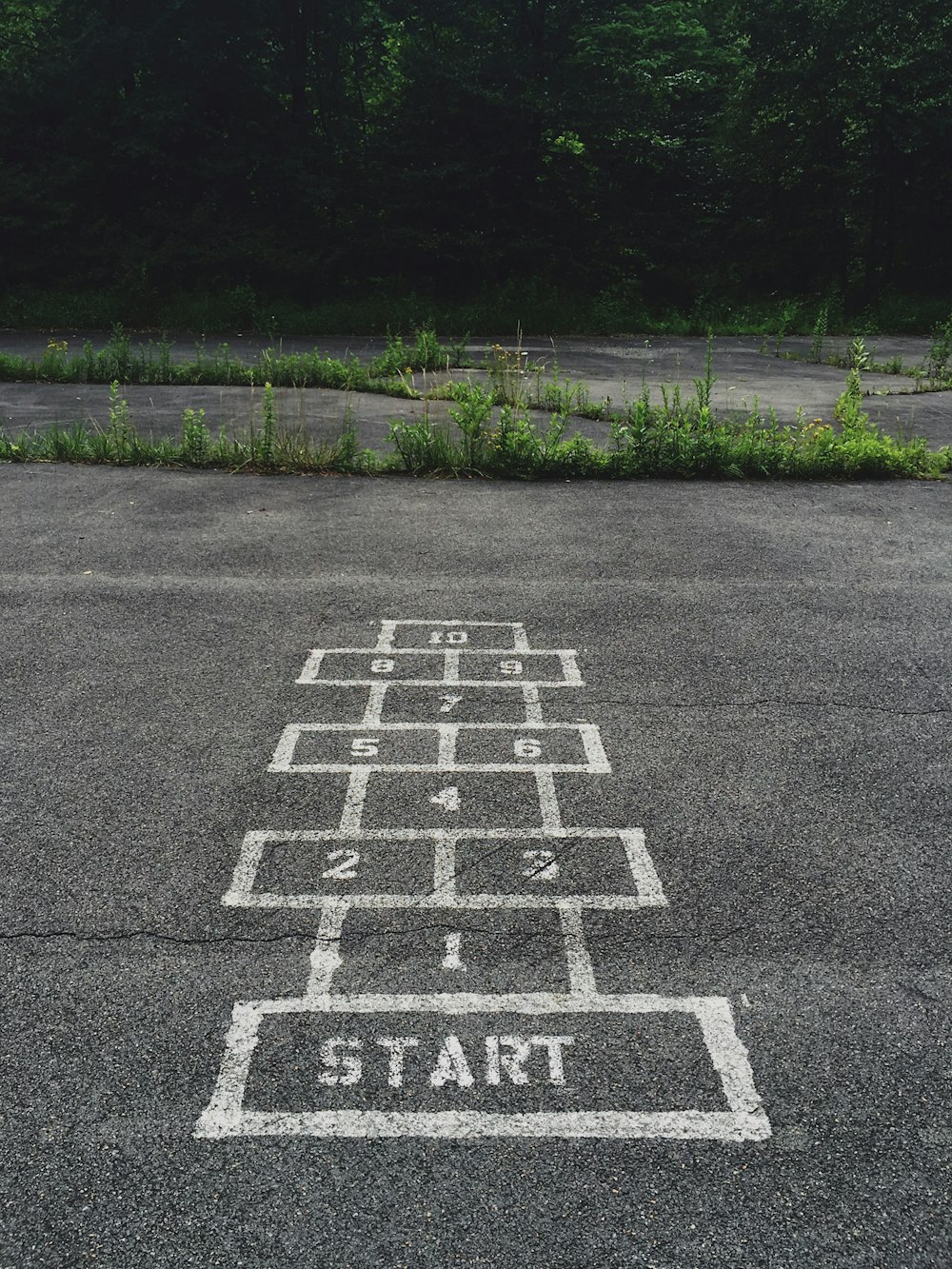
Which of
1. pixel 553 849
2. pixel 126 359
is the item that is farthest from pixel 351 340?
pixel 553 849

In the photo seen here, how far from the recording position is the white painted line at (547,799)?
3.86 meters

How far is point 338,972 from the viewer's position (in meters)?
3.07

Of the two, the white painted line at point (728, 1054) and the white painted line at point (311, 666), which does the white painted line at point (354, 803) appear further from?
the white painted line at point (728, 1054)

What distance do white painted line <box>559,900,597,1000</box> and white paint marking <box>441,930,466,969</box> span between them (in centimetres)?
33

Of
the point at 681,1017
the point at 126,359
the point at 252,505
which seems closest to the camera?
the point at 681,1017

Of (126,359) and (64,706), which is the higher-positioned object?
(126,359)

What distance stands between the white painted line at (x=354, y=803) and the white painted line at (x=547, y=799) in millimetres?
681

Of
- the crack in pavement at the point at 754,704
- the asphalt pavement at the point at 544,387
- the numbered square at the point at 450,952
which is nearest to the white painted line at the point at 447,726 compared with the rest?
the crack in pavement at the point at 754,704

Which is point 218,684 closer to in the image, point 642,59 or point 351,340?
point 351,340

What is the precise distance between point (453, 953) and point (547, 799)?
3.21 ft

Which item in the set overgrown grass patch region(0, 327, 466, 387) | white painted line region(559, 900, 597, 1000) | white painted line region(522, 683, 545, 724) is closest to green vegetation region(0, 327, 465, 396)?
overgrown grass patch region(0, 327, 466, 387)

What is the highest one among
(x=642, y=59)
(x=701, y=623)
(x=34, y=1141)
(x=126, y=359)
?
(x=642, y=59)

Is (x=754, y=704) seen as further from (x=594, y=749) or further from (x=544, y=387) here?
(x=544, y=387)

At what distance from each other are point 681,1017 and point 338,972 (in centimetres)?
100
